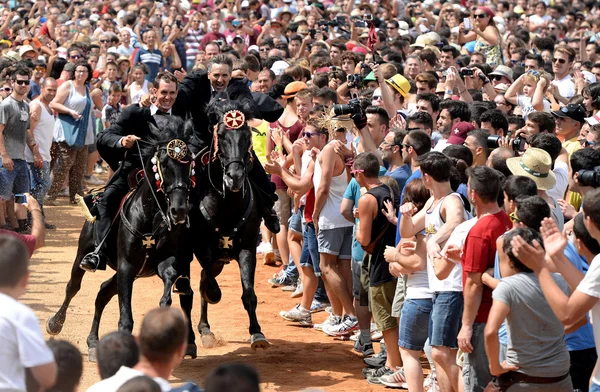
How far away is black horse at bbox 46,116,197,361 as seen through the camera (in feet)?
28.3

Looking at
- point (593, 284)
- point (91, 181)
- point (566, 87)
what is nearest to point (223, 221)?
point (593, 284)

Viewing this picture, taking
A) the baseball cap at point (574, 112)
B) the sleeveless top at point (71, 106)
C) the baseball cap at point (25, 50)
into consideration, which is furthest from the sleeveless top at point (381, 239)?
the baseball cap at point (25, 50)

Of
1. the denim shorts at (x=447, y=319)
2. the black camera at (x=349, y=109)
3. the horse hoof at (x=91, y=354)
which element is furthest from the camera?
the black camera at (x=349, y=109)

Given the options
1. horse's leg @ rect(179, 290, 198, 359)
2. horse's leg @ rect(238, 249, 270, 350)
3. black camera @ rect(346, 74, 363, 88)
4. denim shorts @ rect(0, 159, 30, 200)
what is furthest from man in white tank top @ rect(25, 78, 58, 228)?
horse's leg @ rect(238, 249, 270, 350)

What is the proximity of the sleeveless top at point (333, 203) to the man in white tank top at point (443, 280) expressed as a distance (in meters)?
2.86

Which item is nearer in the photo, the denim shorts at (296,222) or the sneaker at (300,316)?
the sneaker at (300,316)

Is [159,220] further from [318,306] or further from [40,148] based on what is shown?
[40,148]

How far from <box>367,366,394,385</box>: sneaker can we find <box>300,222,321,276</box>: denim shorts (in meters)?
2.06

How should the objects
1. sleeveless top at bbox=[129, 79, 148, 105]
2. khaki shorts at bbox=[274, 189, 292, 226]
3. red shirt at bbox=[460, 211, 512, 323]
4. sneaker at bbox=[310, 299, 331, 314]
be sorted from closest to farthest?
red shirt at bbox=[460, 211, 512, 323], sneaker at bbox=[310, 299, 331, 314], khaki shorts at bbox=[274, 189, 292, 226], sleeveless top at bbox=[129, 79, 148, 105]

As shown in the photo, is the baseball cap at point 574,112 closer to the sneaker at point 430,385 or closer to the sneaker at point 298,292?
the sneaker at point 430,385

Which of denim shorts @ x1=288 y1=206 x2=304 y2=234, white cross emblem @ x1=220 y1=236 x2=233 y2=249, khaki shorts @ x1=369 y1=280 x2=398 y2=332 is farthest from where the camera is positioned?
denim shorts @ x1=288 y1=206 x2=304 y2=234

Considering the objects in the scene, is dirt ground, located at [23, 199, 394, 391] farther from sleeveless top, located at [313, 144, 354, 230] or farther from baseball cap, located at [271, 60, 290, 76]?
baseball cap, located at [271, 60, 290, 76]

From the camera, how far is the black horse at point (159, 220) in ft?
28.3

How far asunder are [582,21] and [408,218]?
17.9m
